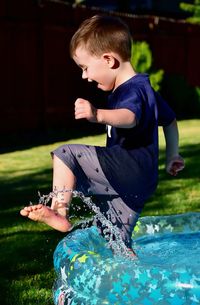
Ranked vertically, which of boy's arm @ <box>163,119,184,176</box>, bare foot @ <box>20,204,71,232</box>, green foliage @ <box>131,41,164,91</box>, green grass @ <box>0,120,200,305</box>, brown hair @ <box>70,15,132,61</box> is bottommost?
green foliage @ <box>131,41,164,91</box>

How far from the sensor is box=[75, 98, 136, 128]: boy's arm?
302 cm

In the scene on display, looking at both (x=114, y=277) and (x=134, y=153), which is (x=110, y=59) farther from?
(x=114, y=277)

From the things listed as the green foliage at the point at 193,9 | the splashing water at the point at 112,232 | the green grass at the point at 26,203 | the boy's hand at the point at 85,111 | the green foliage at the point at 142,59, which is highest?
the boy's hand at the point at 85,111

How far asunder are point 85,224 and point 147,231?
1.28 feet

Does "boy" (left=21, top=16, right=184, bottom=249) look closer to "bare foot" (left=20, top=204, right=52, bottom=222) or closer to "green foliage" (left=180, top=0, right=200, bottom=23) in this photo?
"bare foot" (left=20, top=204, right=52, bottom=222)

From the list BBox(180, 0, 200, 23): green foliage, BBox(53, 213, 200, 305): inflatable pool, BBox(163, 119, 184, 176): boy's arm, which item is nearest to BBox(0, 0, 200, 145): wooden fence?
BBox(180, 0, 200, 23): green foliage

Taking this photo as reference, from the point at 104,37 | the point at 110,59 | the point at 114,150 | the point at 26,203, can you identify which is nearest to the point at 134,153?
the point at 114,150

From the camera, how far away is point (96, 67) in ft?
11.5

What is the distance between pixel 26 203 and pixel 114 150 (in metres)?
3.03

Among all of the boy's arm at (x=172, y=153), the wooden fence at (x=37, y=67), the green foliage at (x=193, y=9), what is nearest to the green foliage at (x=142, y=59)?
the wooden fence at (x=37, y=67)

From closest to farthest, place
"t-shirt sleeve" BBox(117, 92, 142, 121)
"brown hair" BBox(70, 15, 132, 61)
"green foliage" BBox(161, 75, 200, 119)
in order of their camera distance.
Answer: "t-shirt sleeve" BBox(117, 92, 142, 121)
"brown hair" BBox(70, 15, 132, 61)
"green foliage" BBox(161, 75, 200, 119)

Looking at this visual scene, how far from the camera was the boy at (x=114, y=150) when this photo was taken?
11.3 feet

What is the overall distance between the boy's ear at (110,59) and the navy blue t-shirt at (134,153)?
114mm

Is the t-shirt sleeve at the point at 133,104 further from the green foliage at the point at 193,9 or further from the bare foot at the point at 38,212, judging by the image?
the green foliage at the point at 193,9
